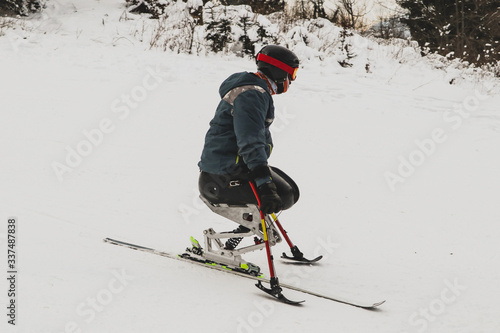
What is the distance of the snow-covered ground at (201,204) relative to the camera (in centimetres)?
287

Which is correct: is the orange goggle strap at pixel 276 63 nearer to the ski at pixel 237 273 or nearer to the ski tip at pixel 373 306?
the ski at pixel 237 273

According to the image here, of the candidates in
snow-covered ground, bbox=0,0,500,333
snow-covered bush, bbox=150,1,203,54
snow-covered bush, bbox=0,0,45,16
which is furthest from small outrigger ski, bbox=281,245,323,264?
snow-covered bush, bbox=0,0,45,16

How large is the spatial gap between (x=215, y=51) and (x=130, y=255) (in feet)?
23.8

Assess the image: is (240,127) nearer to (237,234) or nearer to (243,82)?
(243,82)

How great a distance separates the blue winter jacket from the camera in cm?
297

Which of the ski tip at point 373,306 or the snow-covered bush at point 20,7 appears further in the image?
the snow-covered bush at point 20,7

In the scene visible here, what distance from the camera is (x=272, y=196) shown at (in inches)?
116

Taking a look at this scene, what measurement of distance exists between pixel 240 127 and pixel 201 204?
7.15 ft

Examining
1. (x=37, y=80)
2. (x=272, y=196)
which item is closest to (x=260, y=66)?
(x=272, y=196)

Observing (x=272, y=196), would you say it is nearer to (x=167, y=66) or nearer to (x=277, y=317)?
(x=277, y=317)

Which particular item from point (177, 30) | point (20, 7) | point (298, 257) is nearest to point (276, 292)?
point (298, 257)

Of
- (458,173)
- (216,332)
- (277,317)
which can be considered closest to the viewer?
(216,332)

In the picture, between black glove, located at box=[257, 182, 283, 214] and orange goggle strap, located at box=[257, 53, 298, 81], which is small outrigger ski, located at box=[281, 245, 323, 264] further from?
orange goggle strap, located at box=[257, 53, 298, 81]

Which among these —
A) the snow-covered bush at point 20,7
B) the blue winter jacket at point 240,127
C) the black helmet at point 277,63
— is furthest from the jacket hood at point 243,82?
the snow-covered bush at point 20,7
